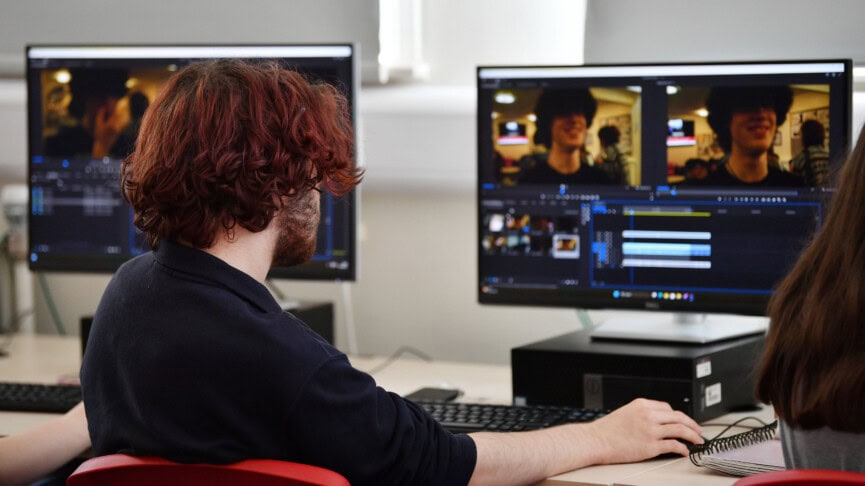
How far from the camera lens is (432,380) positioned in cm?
216

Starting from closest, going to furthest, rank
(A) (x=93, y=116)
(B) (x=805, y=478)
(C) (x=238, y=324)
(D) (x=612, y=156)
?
(B) (x=805, y=478) → (C) (x=238, y=324) → (D) (x=612, y=156) → (A) (x=93, y=116)

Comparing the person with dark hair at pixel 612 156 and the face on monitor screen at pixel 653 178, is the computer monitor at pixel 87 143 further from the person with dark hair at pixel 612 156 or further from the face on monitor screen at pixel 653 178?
the person with dark hair at pixel 612 156

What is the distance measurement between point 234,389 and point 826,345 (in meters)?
0.64

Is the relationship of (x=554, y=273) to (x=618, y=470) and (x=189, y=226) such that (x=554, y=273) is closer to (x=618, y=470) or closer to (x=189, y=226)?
(x=618, y=470)

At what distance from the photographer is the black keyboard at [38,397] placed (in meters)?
1.87

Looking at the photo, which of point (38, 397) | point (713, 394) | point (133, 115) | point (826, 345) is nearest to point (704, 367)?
point (713, 394)

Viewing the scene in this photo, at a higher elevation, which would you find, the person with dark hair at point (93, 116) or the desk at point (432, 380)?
the person with dark hair at point (93, 116)

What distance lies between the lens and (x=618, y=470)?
149cm

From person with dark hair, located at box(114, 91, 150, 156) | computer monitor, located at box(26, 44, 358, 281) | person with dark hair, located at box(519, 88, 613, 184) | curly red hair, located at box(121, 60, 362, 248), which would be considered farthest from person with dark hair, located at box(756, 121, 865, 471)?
person with dark hair, located at box(114, 91, 150, 156)

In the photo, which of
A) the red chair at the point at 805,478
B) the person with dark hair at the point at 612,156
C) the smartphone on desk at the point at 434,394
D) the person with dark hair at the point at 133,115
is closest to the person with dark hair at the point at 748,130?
the person with dark hair at the point at 612,156

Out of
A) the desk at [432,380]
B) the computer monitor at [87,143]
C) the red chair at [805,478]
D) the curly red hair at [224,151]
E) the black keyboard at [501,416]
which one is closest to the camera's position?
the red chair at [805,478]

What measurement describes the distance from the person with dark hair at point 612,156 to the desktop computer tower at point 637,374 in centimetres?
29

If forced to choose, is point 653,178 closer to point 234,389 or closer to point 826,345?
point 826,345

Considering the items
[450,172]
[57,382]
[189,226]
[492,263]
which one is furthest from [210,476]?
[450,172]
